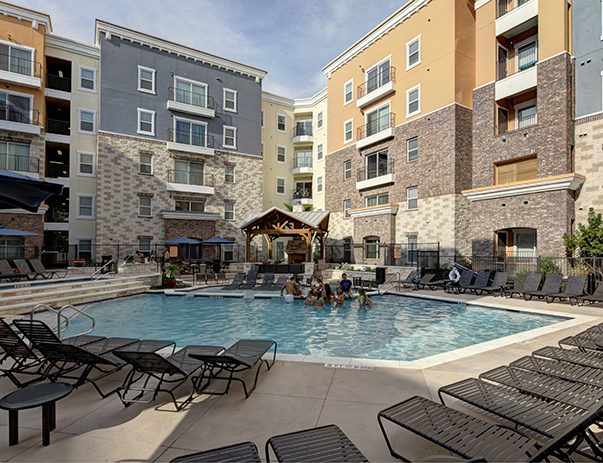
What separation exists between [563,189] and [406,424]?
17748 millimetres

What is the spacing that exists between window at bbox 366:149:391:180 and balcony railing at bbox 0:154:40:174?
24.9 metres

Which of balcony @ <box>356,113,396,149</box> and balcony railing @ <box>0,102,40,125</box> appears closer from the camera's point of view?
balcony railing @ <box>0,102,40,125</box>

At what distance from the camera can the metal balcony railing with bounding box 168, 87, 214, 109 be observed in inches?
1118

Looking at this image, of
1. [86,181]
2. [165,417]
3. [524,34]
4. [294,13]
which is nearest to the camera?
[165,417]

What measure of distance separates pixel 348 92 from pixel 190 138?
14710mm

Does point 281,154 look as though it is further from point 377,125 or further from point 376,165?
point 376,165

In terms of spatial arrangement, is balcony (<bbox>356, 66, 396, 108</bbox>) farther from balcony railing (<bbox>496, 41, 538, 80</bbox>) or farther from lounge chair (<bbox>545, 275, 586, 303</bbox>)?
lounge chair (<bbox>545, 275, 586, 303</bbox>)

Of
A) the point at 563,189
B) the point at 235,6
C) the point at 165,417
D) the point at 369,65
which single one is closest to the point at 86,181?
the point at 235,6

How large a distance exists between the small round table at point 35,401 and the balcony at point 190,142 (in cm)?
2704

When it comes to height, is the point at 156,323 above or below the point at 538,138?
below

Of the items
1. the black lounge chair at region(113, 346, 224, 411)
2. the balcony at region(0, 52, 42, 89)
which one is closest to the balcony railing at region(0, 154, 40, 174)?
the balcony at region(0, 52, 42, 89)

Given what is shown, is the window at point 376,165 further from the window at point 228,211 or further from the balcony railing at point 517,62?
the window at point 228,211

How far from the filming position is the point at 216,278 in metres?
20.0

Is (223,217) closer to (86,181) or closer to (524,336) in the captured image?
(86,181)
